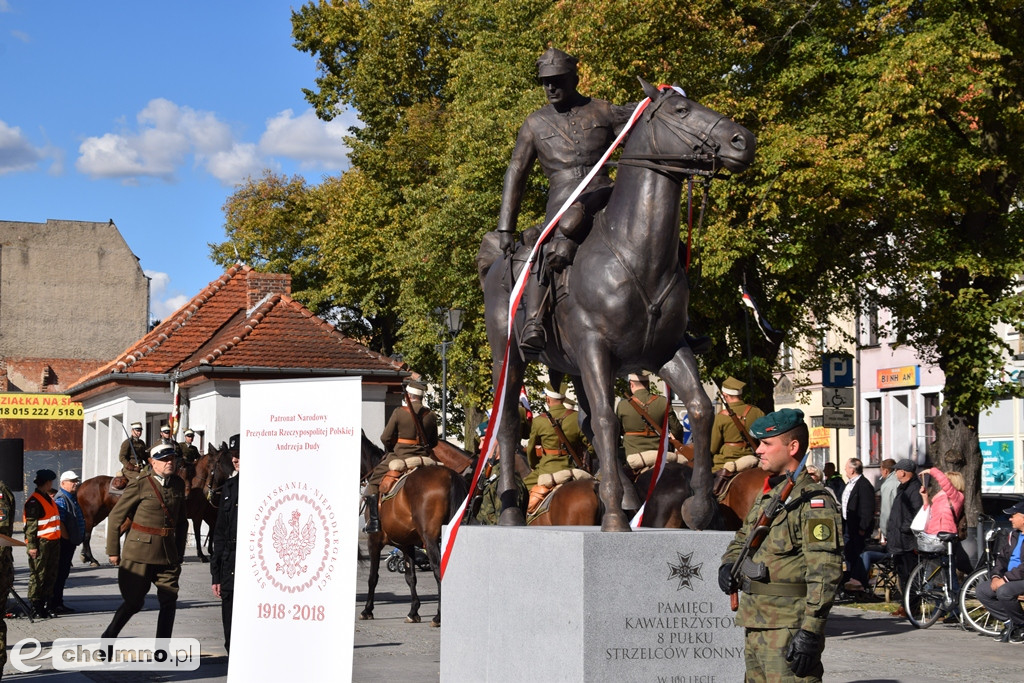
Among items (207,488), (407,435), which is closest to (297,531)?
(407,435)

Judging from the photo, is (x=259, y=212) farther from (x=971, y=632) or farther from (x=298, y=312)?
(x=971, y=632)

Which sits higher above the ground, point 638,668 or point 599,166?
point 599,166

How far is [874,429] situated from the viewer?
50.6 meters

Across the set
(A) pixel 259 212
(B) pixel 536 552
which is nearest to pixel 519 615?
(B) pixel 536 552

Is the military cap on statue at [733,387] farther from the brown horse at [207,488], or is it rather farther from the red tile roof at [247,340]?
the red tile roof at [247,340]

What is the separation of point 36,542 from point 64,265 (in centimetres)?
4931

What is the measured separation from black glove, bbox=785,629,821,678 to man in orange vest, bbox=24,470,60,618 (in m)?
13.7

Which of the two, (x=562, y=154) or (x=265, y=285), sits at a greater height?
(x=265, y=285)

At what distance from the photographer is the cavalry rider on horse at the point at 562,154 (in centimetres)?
858

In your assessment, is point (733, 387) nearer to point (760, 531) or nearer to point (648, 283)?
point (648, 283)

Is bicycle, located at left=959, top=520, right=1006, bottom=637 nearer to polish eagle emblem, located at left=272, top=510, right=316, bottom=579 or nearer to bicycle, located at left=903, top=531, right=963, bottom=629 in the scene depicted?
bicycle, located at left=903, top=531, right=963, bottom=629

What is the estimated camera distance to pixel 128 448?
85.3 feet

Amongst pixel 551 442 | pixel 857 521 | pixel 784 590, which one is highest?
pixel 551 442

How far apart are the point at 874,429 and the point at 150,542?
135ft
